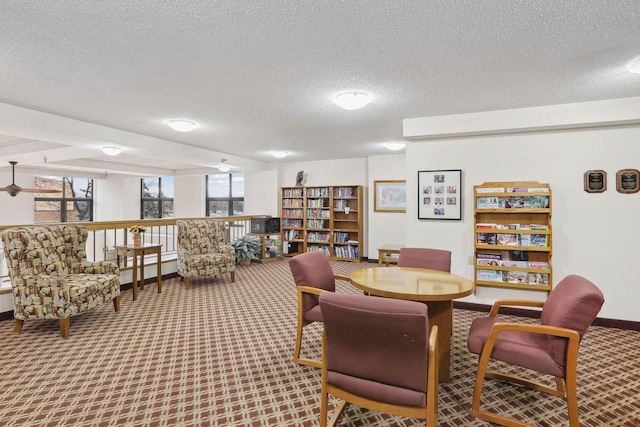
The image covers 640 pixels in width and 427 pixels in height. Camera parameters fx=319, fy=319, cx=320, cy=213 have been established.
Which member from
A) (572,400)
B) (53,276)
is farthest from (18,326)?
(572,400)

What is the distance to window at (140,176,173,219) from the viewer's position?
32.9ft

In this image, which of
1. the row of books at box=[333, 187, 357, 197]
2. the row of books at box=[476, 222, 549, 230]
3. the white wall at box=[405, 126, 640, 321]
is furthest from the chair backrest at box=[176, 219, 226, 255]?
the row of books at box=[476, 222, 549, 230]

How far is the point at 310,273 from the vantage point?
2.78m

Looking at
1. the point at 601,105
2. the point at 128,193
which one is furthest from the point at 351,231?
the point at 128,193

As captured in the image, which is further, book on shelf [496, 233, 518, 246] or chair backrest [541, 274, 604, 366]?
book on shelf [496, 233, 518, 246]

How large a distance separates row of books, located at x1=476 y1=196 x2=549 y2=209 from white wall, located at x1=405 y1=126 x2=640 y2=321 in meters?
0.21

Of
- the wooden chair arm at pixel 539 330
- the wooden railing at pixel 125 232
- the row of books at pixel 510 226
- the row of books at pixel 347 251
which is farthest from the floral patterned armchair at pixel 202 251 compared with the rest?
the wooden chair arm at pixel 539 330

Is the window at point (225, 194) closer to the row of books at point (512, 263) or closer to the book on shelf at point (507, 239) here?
the row of books at point (512, 263)

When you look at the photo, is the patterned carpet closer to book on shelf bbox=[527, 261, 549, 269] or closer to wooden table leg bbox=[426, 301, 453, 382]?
wooden table leg bbox=[426, 301, 453, 382]

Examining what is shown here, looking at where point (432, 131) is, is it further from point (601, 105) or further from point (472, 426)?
point (472, 426)

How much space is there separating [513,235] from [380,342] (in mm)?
2946

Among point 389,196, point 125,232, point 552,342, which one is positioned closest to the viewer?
point 552,342

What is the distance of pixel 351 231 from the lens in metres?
7.31

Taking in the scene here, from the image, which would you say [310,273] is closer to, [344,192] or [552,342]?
[552,342]
